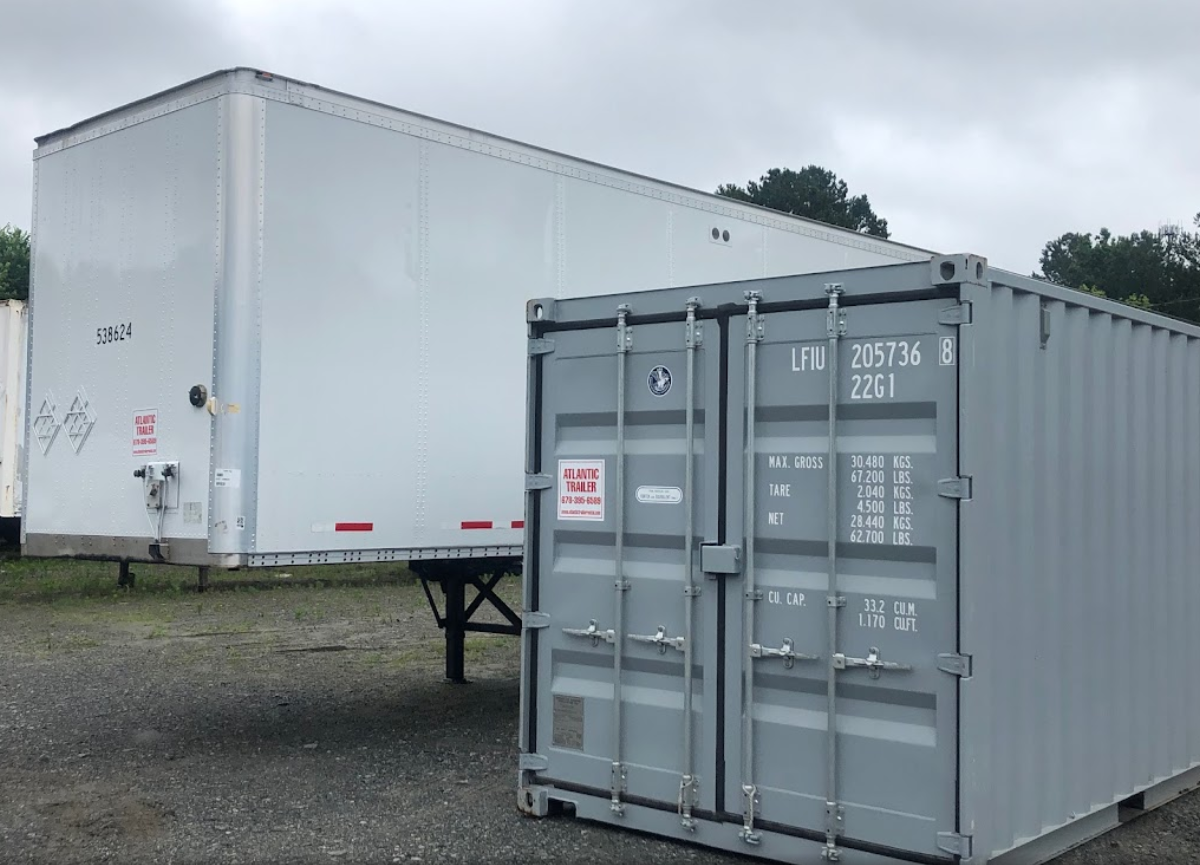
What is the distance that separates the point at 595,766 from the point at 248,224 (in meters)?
3.67

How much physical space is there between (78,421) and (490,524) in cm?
282

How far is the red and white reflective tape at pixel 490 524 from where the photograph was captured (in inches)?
325

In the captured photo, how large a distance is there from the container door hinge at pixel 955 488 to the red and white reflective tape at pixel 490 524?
149 inches

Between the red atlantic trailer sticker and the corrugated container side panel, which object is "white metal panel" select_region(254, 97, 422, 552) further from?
A: the corrugated container side panel

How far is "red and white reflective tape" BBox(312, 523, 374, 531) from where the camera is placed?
7.44 meters

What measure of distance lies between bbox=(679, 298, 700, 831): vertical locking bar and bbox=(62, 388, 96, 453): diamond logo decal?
430 centimetres

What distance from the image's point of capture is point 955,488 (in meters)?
5.22

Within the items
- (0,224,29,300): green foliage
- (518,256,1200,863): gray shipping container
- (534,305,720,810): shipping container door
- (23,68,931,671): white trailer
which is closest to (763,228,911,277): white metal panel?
(23,68,931,671): white trailer

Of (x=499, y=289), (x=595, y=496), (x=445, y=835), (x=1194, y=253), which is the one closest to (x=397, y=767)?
(x=445, y=835)

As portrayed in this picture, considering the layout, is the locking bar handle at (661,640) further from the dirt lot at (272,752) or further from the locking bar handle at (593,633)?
the dirt lot at (272,752)

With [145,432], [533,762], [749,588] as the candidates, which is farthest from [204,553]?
[749,588]

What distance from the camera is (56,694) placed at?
10445 millimetres

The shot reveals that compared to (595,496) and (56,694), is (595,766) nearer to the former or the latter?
(595,496)

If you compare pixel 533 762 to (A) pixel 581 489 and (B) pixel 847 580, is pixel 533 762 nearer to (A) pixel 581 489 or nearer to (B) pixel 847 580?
(A) pixel 581 489
